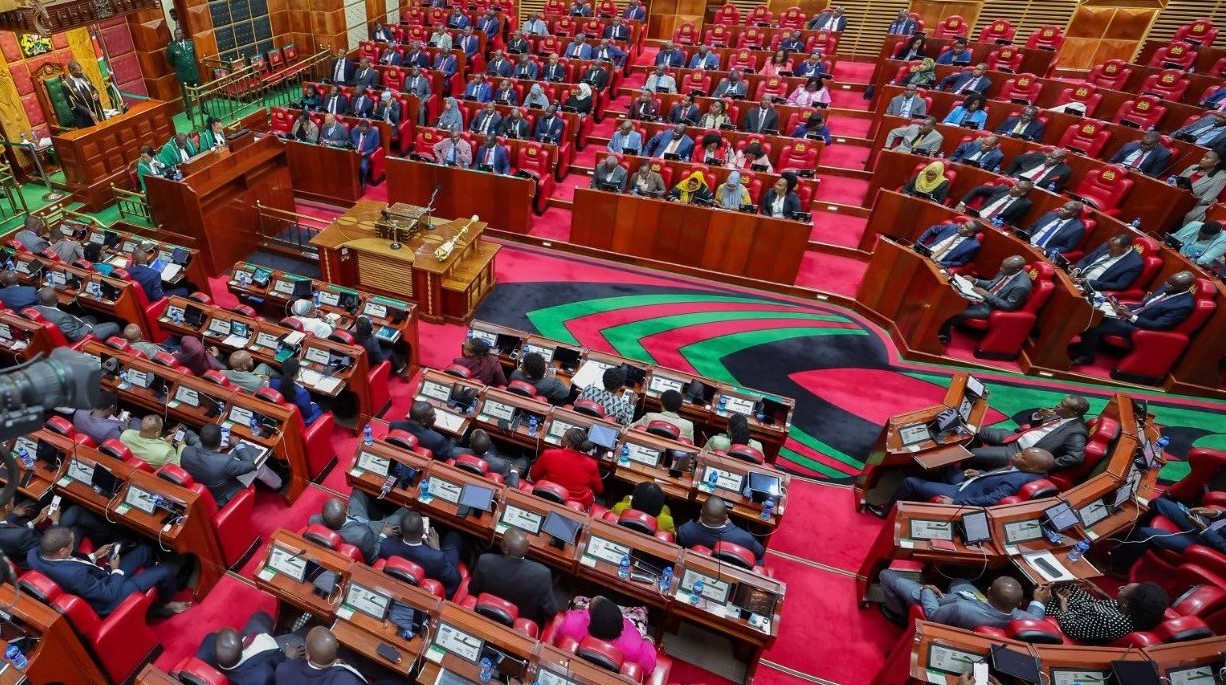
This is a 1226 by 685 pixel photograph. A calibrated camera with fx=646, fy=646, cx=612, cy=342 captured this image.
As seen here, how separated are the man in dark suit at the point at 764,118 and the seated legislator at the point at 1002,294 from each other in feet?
14.5

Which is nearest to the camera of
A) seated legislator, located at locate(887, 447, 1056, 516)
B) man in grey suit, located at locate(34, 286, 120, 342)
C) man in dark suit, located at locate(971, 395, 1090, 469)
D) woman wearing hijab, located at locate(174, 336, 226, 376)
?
seated legislator, located at locate(887, 447, 1056, 516)

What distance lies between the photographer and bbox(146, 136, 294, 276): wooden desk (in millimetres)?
7910

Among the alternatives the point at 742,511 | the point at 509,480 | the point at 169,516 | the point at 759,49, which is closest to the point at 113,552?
the point at 169,516

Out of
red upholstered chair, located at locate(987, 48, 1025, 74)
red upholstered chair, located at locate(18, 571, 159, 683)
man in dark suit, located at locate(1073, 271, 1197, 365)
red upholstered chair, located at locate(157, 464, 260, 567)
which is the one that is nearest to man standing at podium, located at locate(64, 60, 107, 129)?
red upholstered chair, located at locate(157, 464, 260, 567)

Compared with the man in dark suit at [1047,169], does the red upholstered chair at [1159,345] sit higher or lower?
lower

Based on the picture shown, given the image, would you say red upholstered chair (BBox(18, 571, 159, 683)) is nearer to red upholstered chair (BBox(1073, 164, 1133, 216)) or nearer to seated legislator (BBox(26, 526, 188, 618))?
seated legislator (BBox(26, 526, 188, 618))

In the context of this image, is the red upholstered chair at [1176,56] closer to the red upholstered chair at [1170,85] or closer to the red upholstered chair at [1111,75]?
the red upholstered chair at [1111,75]

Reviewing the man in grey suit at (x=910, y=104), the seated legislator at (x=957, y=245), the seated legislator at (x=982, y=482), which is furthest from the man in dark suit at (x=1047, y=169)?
the seated legislator at (x=982, y=482)

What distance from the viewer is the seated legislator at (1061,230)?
25.3 feet

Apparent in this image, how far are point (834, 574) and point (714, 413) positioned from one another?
159 centimetres

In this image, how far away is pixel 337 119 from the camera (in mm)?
10188

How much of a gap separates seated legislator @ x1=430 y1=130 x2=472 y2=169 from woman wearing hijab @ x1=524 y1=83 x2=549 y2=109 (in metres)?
2.22

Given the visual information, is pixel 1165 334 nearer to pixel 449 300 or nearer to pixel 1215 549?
pixel 1215 549

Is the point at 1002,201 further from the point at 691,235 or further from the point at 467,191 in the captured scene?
the point at 467,191
